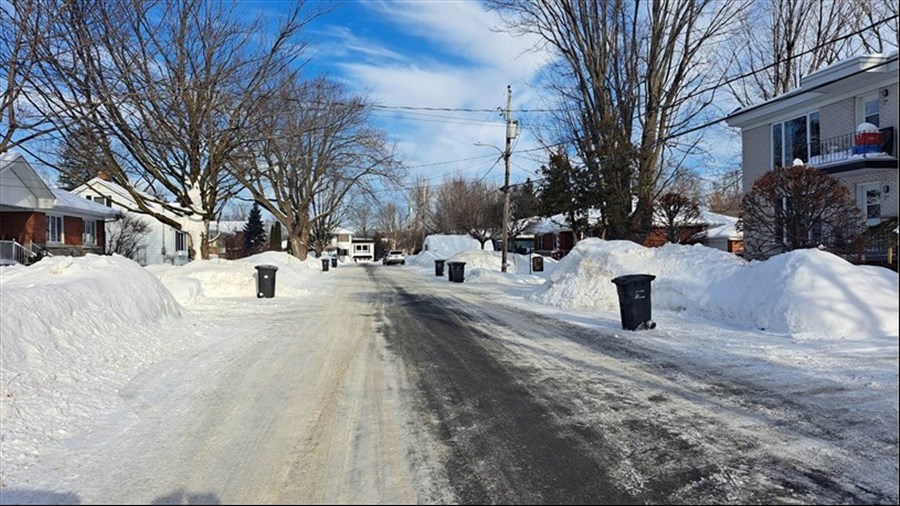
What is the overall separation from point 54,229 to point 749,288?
36.0 meters

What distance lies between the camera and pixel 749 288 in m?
11.4

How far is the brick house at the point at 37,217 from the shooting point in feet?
89.3

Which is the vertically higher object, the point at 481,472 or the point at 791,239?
the point at 791,239

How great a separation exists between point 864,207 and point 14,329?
75.5 feet

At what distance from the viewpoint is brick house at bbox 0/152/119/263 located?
27219 millimetres

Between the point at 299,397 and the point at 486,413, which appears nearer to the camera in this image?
the point at 486,413

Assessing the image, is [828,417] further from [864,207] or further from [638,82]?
[638,82]

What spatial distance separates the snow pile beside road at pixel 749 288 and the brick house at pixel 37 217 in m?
23.5

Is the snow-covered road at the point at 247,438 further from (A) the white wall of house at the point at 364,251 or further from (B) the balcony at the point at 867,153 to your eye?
(A) the white wall of house at the point at 364,251

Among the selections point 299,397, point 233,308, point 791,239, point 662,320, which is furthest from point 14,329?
point 791,239

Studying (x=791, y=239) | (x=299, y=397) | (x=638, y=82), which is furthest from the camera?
(x=638, y=82)

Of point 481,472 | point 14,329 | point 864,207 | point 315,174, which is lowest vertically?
point 481,472

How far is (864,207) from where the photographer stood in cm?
1973

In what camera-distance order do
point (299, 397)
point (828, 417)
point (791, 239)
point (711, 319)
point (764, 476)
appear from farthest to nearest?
point (791, 239) < point (711, 319) < point (299, 397) < point (828, 417) < point (764, 476)
